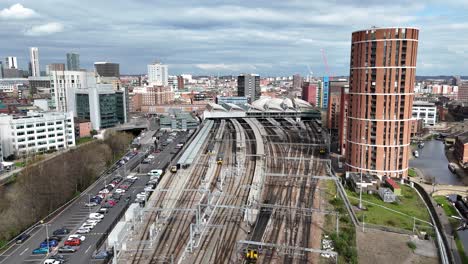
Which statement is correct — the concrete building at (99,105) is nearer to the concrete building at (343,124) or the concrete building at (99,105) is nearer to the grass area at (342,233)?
the concrete building at (343,124)

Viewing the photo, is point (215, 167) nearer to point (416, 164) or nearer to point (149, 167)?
point (149, 167)

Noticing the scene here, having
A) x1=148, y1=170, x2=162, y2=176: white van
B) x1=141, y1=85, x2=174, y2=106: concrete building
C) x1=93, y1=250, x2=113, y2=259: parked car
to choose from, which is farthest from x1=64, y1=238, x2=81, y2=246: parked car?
x1=141, y1=85, x2=174, y2=106: concrete building

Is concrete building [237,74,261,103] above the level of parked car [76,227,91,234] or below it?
above

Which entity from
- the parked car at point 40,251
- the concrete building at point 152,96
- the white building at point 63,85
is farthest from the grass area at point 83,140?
the concrete building at point 152,96

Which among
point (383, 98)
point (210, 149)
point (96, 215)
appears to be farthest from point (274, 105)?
point (96, 215)

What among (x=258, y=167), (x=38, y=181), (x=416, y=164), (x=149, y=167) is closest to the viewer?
A: (x=38, y=181)

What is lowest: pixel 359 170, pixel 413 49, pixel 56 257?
pixel 56 257

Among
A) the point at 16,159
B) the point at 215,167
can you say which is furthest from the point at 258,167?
the point at 16,159

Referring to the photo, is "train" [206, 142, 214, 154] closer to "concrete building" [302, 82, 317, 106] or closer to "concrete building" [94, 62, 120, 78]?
"concrete building" [302, 82, 317, 106]
